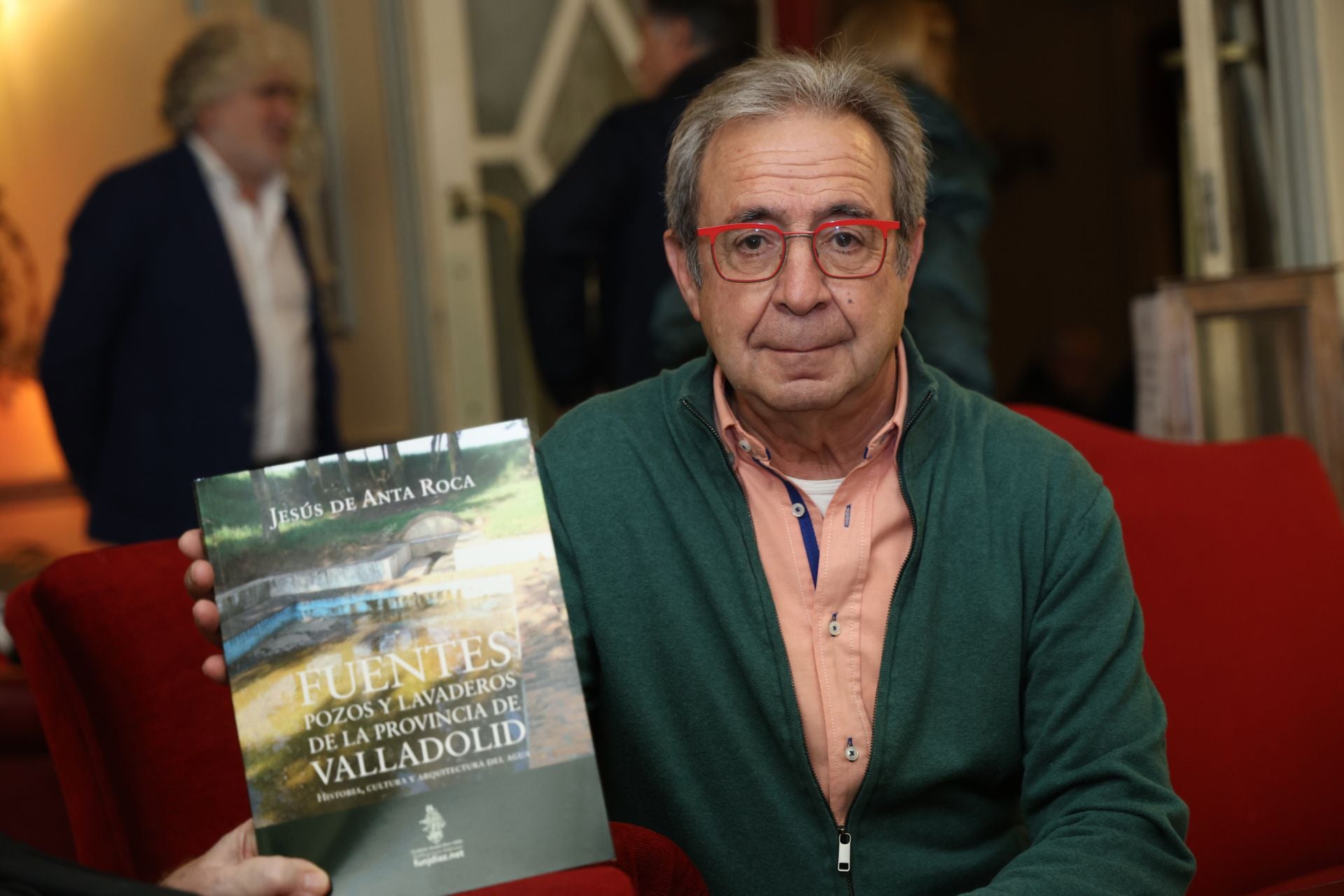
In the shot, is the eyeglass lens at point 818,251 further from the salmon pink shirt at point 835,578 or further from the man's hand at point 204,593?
the man's hand at point 204,593

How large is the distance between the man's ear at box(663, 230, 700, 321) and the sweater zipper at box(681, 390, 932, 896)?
0.13 metres

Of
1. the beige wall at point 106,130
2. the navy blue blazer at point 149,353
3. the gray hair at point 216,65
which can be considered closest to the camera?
the navy blue blazer at point 149,353

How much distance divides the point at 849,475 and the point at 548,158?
276cm

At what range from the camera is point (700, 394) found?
145cm

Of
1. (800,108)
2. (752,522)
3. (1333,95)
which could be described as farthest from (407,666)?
(1333,95)

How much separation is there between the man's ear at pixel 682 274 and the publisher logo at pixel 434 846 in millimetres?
676

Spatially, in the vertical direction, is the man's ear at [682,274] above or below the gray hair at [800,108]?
below

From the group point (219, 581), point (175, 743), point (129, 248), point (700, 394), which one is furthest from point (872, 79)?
point (129, 248)

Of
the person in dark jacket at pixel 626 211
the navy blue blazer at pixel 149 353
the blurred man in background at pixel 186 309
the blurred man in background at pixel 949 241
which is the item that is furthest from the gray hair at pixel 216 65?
the blurred man in background at pixel 949 241

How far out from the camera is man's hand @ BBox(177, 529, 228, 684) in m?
1.10

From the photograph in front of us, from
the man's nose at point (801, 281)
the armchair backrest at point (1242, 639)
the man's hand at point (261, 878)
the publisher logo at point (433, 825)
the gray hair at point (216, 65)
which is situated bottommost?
the armchair backrest at point (1242, 639)

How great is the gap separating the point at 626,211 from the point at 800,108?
4.56ft

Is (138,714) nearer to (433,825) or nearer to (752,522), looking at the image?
(433,825)

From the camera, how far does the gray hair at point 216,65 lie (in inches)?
118
